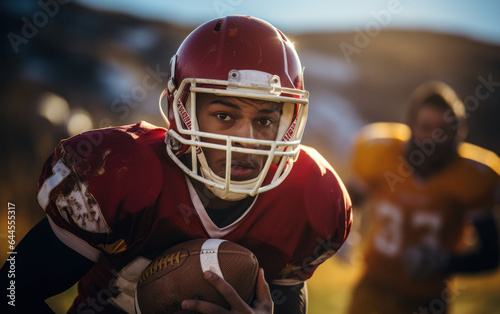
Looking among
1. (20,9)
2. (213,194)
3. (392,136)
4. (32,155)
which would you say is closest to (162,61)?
(20,9)

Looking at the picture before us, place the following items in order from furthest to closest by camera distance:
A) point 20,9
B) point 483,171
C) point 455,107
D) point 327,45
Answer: point 327,45, point 20,9, point 455,107, point 483,171

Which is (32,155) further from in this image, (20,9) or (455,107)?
(455,107)

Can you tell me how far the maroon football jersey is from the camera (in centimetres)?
132

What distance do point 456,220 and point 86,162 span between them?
253 cm

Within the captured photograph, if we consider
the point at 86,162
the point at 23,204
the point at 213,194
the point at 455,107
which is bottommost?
the point at 23,204

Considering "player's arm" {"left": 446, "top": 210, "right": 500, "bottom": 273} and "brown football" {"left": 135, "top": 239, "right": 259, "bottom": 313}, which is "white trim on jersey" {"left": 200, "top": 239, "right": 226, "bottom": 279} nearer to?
"brown football" {"left": 135, "top": 239, "right": 259, "bottom": 313}

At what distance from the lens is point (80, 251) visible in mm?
1381

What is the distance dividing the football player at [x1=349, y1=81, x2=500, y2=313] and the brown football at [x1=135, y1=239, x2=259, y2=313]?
6.08 ft

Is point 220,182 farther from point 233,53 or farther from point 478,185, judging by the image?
point 478,185

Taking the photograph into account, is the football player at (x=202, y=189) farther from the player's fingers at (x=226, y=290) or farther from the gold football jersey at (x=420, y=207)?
the gold football jersey at (x=420, y=207)

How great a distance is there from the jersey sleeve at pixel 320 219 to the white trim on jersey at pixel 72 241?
0.74 metres

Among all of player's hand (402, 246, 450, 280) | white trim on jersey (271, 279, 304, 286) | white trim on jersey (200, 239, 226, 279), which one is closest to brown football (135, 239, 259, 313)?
white trim on jersey (200, 239, 226, 279)

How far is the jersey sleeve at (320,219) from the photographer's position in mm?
1577

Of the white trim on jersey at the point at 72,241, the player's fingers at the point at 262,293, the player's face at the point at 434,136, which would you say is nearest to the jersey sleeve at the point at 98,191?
the white trim on jersey at the point at 72,241
